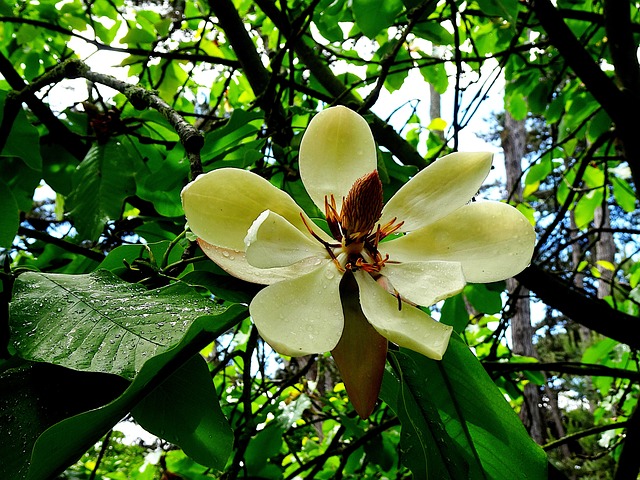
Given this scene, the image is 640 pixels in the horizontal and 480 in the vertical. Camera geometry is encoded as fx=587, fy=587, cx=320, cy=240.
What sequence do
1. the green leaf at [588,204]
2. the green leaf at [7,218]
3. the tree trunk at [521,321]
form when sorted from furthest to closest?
the tree trunk at [521,321]
the green leaf at [588,204]
the green leaf at [7,218]

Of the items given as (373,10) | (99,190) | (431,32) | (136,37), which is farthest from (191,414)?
(136,37)

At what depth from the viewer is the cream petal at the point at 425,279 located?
Result: 0.44 m

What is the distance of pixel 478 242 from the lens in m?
0.50

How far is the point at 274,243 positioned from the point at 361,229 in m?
0.10

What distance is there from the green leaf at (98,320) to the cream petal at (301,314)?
43 millimetres

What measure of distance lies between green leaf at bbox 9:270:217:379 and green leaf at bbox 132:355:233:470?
7cm

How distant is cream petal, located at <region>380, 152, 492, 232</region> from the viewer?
1.72 ft

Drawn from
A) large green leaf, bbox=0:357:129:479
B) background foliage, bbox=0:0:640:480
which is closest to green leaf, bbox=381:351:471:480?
background foliage, bbox=0:0:640:480

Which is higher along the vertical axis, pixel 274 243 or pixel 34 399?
pixel 274 243

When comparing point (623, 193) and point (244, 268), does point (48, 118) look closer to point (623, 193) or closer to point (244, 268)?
point (244, 268)

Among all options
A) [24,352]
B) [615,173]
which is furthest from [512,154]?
[24,352]

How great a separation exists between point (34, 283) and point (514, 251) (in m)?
0.39

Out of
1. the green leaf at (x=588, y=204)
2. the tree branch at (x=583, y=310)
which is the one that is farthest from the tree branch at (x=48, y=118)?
the green leaf at (x=588, y=204)

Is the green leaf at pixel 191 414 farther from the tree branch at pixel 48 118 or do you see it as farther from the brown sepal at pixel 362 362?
the tree branch at pixel 48 118
